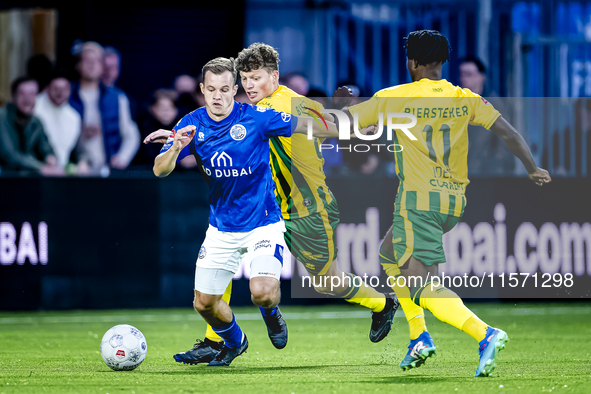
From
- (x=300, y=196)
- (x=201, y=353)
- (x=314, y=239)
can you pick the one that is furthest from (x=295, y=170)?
(x=201, y=353)

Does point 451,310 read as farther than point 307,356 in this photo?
No

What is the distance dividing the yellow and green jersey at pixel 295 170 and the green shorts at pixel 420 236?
100 cm

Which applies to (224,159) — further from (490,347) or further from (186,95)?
(186,95)

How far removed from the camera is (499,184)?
10758 millimetres

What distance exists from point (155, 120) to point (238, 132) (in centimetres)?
408

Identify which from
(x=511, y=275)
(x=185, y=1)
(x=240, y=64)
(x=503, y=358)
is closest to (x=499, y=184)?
(x=511, y=275)

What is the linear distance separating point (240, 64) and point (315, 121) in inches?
30.6

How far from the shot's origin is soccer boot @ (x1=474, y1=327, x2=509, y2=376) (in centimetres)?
584

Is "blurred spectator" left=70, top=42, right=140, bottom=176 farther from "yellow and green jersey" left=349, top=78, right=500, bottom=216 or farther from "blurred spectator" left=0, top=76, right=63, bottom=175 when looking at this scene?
"yellow and green jersey" left=349, top=78, right=500, bottom=216

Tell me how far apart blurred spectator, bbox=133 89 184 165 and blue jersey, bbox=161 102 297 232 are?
12.7ft

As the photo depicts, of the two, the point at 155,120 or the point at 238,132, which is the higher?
the point at 155,120

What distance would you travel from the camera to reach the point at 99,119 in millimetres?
10539

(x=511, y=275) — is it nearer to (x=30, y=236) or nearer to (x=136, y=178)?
(x=136, y=178)

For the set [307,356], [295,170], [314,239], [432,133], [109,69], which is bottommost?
[307,356]
